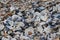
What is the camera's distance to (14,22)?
2.24 metres

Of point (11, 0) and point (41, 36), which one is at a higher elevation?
point (11, 0)

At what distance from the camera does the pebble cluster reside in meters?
2.00

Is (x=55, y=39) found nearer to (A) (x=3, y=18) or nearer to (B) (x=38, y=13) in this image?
(B) (x=38, y=13)

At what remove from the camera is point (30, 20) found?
2209 mm

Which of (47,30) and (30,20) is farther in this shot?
(30,20)

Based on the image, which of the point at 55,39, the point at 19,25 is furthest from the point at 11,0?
the point at 55,39

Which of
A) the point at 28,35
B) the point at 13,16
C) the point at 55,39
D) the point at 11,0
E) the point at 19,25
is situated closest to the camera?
the point at 55,39

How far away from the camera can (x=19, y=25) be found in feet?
7.11

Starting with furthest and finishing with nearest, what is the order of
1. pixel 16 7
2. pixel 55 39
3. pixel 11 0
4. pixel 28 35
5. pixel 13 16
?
pixel 11 0 → pixel 16 7 → pixel 13 16 → pixel 28 35 → pixel 55 39

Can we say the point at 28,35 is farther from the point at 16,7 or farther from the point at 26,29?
the point at 16,7

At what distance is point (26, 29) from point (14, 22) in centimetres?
23

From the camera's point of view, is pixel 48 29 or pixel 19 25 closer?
pixel 48 29

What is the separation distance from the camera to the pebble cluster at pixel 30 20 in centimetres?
200

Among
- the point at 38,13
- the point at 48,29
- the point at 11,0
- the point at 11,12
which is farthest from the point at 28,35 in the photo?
the point at 11,0
